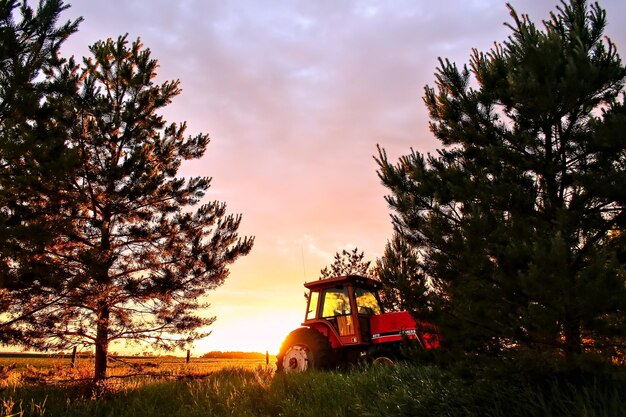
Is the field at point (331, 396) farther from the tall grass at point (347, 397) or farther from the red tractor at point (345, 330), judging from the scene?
the red tractor at point (345, 330)

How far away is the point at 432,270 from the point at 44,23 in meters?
7.54

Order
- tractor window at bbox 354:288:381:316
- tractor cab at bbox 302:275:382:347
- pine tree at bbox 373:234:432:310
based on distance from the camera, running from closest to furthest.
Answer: pine tree at bbox 373:234:432:310 → tractor cab at bbox 302:275:382:347 → tractor window at bbox 354:288:381:316

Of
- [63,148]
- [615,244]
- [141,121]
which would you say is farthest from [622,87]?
[141,121]

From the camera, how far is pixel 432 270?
6.34m

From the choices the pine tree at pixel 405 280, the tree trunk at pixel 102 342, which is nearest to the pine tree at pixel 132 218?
the tree trunk at pixel 102 342

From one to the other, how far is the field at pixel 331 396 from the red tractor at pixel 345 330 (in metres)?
1.42

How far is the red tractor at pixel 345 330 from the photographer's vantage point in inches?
385

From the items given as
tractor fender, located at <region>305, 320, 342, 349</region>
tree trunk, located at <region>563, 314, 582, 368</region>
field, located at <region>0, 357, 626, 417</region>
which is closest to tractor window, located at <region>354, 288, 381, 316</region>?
tractor fender, located at <region>305, 320, 342, 349</region>

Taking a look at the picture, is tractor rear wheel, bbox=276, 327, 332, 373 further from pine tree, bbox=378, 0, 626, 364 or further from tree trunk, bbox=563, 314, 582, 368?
tree trunk, bbox=563, 314, 582, 368

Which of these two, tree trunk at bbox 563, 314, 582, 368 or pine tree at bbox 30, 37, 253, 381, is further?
pine tree at bbox 30, 37, 253, 381

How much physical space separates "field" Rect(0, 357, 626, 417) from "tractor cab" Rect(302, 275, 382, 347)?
1.91 meters

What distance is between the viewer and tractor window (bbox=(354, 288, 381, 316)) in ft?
34.5

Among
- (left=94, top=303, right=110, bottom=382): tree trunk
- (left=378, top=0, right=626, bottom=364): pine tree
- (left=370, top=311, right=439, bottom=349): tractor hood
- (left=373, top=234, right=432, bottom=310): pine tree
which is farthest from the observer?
(left=94, top=303, right=110, bottom=382): tree trunk

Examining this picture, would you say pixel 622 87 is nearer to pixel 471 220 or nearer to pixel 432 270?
pixel 471 220
